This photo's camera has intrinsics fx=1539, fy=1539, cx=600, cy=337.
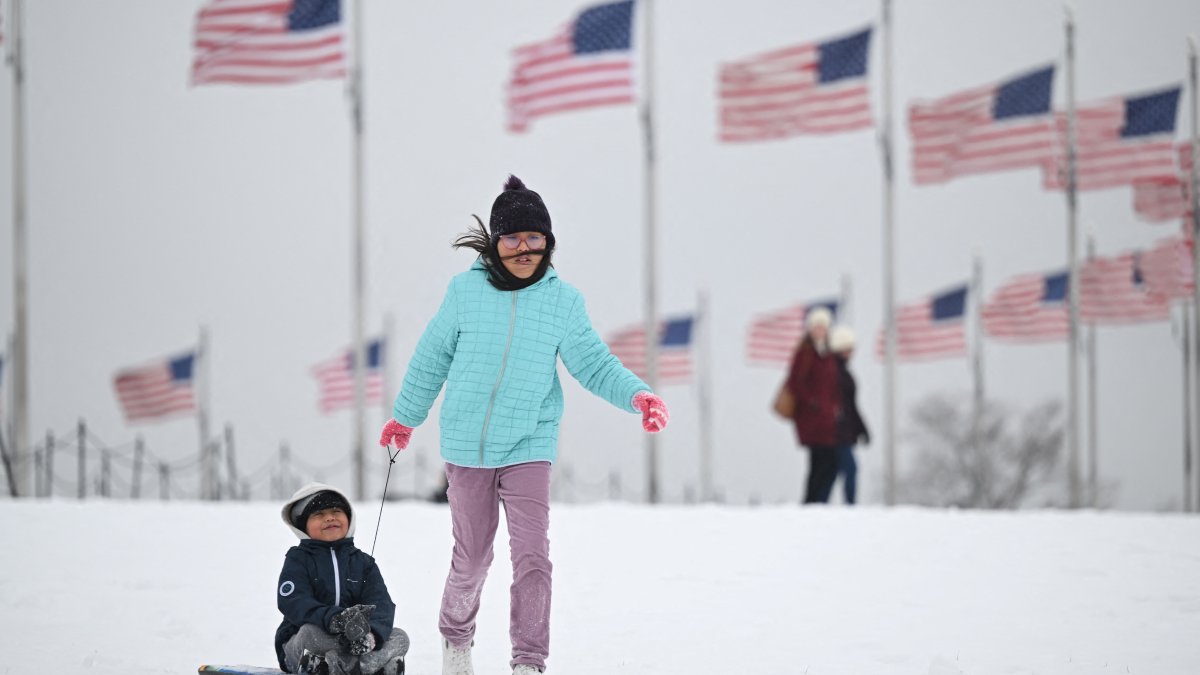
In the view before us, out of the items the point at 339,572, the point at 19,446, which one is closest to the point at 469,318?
the point at 339,572

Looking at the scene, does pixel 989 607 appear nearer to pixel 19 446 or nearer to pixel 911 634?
pixel 911 634

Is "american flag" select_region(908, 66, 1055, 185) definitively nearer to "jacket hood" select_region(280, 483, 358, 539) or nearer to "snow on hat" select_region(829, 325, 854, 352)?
"snow on hat" select_region(829, 325, 854, 352)

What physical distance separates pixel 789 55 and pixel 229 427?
12873 millimetres

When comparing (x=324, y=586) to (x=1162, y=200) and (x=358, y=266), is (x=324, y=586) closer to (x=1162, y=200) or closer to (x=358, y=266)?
(x=358, y=266)

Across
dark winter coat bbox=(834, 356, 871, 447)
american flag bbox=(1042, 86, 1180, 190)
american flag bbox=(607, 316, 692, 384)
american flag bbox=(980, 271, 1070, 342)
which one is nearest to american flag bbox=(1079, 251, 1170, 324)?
american flag bbox=(980, 271, 1070, 342)

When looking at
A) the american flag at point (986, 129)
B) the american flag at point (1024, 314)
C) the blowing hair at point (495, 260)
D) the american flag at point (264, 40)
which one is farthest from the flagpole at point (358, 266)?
the blowing hair at point (495, 260)

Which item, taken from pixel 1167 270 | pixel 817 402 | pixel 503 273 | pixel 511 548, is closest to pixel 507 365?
pixel 503 273

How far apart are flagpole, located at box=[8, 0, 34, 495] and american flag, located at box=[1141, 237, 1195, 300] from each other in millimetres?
19396

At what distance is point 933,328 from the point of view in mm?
29156

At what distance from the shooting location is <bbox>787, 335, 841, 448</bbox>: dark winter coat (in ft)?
44.6

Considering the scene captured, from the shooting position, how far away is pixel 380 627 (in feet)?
18.0

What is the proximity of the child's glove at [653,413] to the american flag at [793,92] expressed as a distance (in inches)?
590

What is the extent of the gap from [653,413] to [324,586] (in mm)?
1338

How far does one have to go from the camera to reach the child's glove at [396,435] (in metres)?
5.94
